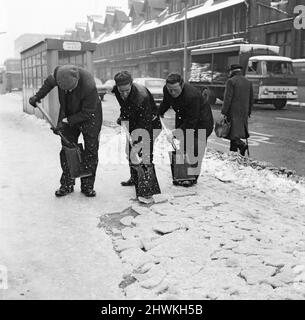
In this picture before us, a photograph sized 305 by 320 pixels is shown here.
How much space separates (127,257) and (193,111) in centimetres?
243

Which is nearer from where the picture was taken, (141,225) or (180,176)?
(141,225)

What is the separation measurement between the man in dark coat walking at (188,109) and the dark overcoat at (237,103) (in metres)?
1.46

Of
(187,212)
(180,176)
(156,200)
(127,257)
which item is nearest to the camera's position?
(127,257)

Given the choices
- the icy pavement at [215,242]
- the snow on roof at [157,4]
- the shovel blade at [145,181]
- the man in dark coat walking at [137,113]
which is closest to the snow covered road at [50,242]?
the icy pavement at [215,242]

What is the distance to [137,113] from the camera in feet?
16.5

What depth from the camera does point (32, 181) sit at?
6.00 meters

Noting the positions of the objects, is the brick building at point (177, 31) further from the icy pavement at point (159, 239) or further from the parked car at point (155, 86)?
the icy pavement at point (159, 239)

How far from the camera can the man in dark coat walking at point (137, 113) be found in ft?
15.8

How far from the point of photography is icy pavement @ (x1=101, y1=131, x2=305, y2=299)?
2.95 meters

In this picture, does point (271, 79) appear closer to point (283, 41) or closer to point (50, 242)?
point (283, 41)

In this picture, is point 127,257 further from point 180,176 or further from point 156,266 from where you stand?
point 180,176

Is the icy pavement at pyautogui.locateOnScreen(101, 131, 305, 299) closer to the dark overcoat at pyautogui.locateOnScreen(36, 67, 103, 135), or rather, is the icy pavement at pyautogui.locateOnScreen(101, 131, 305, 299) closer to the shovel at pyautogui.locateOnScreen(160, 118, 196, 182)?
the shovel at pyautogui.locateOnScreen(160, 118, 196, 182)
